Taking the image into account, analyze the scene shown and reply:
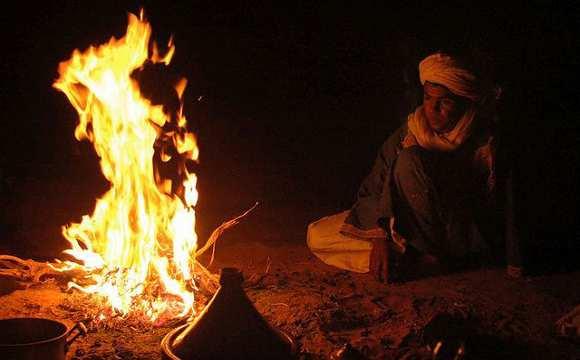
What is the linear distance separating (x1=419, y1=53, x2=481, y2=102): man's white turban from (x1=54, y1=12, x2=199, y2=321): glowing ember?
7.01ft

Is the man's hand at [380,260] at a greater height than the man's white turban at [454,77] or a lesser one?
lesser

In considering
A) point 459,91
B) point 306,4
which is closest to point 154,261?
point 459,91

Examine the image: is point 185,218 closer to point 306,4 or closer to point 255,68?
point 255,68

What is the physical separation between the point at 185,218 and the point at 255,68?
5733 millimetres

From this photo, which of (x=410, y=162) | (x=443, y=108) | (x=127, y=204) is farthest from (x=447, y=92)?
(x=127, y=204)

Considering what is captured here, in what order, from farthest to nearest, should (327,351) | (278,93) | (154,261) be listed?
(278,93) < (154,261) < (327,351)

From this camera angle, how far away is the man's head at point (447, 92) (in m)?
5.00

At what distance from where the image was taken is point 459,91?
5.02 m

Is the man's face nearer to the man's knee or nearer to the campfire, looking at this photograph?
the man's knee

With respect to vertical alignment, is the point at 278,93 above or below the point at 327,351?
above

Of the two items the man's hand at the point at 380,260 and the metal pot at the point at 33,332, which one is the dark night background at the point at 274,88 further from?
the metal pot at the point at 33,332

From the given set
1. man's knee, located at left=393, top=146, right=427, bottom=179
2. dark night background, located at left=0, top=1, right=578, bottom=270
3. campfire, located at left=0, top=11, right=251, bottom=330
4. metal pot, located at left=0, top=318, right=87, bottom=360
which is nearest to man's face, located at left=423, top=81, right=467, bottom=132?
man's knee, located at left=393, top=146, right=427, bottom=179

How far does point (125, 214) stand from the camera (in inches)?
175

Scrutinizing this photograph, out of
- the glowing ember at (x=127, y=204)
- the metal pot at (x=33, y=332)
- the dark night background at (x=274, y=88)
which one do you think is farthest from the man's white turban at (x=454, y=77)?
the metal pot at (x=33, y=332)
